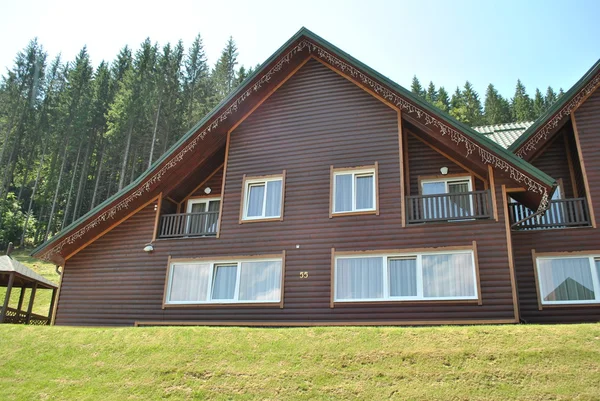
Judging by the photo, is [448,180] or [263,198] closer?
[448,180]

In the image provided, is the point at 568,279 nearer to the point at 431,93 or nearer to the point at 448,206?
the point at 448,206

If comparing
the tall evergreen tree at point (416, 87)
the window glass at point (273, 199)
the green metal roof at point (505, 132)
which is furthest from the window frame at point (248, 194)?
the tall evergreen tree at point (416, 87)

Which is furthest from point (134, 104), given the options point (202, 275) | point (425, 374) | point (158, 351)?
point (425, 374)

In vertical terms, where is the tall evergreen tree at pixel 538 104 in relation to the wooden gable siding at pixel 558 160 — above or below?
above

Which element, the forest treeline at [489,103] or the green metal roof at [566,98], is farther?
the forest treeline at [489,103]

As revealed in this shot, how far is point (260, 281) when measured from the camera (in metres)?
16.9

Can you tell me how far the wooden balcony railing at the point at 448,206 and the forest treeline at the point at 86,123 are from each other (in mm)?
35594

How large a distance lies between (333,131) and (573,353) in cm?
986

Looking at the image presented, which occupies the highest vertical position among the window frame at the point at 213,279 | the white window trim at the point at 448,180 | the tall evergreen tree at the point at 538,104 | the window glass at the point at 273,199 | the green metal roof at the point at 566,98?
the tall evergreen tree at the point at 538,104

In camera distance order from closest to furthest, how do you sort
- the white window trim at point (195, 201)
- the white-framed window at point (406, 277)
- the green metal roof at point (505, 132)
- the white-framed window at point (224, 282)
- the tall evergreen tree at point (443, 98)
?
1. the white-framed window at point (406, 277)
2. the white-framed window at point (224, 282)
3. the white window trim at point (195, 201)
4. the green metal roof at point (505, 132)
5. the tall evergreen tree at point (443, 98)

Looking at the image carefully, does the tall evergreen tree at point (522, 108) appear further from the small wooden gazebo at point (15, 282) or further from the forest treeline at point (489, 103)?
the small wooden gazebo at point (15, 282)

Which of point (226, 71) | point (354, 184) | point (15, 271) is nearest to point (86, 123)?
point (226, 71)

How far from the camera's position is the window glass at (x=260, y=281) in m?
16.7

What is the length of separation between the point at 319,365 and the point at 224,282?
6.54 meters
